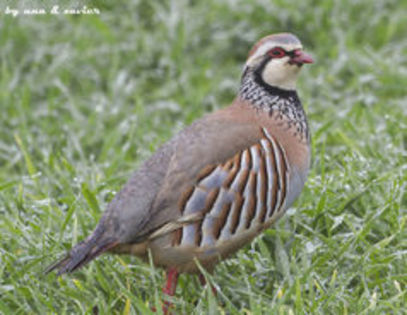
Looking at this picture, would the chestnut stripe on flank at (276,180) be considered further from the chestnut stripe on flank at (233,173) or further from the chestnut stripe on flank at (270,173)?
the chestnut stripe on flank at (233,173)

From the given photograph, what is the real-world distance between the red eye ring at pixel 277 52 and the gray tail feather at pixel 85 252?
3.64ft

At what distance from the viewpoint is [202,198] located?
3.16m

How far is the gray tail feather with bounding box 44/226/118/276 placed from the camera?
309 centimetres

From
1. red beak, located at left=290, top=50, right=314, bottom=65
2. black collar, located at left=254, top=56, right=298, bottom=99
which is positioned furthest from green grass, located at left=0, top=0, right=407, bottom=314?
red beak, located at left=290, top=50, right=314, bottom=65

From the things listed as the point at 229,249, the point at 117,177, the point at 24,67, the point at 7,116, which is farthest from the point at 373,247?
the point at 24,67

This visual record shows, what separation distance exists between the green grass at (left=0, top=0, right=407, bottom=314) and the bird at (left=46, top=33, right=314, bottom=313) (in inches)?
4.9

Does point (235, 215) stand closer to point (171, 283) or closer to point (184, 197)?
point (184, 197)

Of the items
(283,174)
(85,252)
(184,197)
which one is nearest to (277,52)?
(283,174)

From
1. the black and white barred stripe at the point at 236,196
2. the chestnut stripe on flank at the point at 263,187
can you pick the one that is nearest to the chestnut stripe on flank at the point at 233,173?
the black and white barred stripe at the point at 236,196

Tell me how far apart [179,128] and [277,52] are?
46.9 inches

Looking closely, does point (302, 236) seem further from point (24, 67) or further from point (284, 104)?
point (24, 67)

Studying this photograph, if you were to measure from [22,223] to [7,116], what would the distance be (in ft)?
5.21

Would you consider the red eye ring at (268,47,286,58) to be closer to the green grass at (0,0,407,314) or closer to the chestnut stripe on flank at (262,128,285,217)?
the chestnut stripe on flank at (262,128,285,217)

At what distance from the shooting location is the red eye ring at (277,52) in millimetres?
3543
